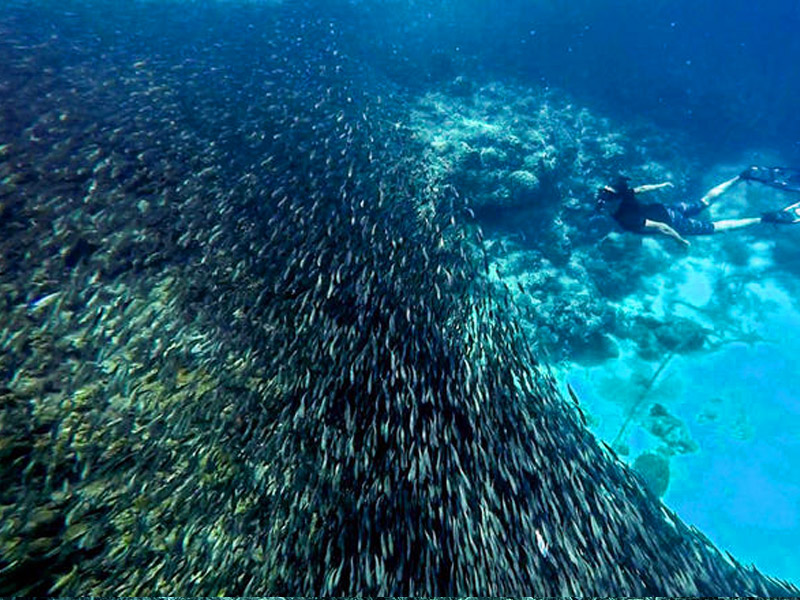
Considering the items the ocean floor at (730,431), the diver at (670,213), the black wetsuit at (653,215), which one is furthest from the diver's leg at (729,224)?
the ocean floor at (730,431)

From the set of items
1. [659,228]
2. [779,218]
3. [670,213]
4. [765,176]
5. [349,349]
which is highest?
[765,176]

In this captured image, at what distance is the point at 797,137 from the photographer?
28797mm

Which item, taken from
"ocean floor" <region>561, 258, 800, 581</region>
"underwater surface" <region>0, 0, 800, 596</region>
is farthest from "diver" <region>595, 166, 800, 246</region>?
"ocean floor" <region>561, 258, 800, 581</region>

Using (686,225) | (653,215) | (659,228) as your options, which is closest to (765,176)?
(686,225)

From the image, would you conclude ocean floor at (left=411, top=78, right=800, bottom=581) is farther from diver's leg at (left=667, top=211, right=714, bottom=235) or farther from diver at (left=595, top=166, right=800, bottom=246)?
diver's leg at (left=667, top=211, right=714, bottom=235)

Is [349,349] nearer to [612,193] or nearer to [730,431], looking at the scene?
[612,193]

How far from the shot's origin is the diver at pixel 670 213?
10875 mm

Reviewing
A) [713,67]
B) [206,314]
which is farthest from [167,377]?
[713,67]

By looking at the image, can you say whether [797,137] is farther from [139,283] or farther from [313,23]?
[139,283]

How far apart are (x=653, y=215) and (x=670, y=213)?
3.58ft

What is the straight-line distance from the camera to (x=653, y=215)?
1228cm

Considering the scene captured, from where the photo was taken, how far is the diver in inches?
428

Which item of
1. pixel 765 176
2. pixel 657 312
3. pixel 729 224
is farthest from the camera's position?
pixel 765 176

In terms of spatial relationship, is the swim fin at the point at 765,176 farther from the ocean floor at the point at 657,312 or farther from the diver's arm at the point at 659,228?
the diver's arm at the point at 659,228
